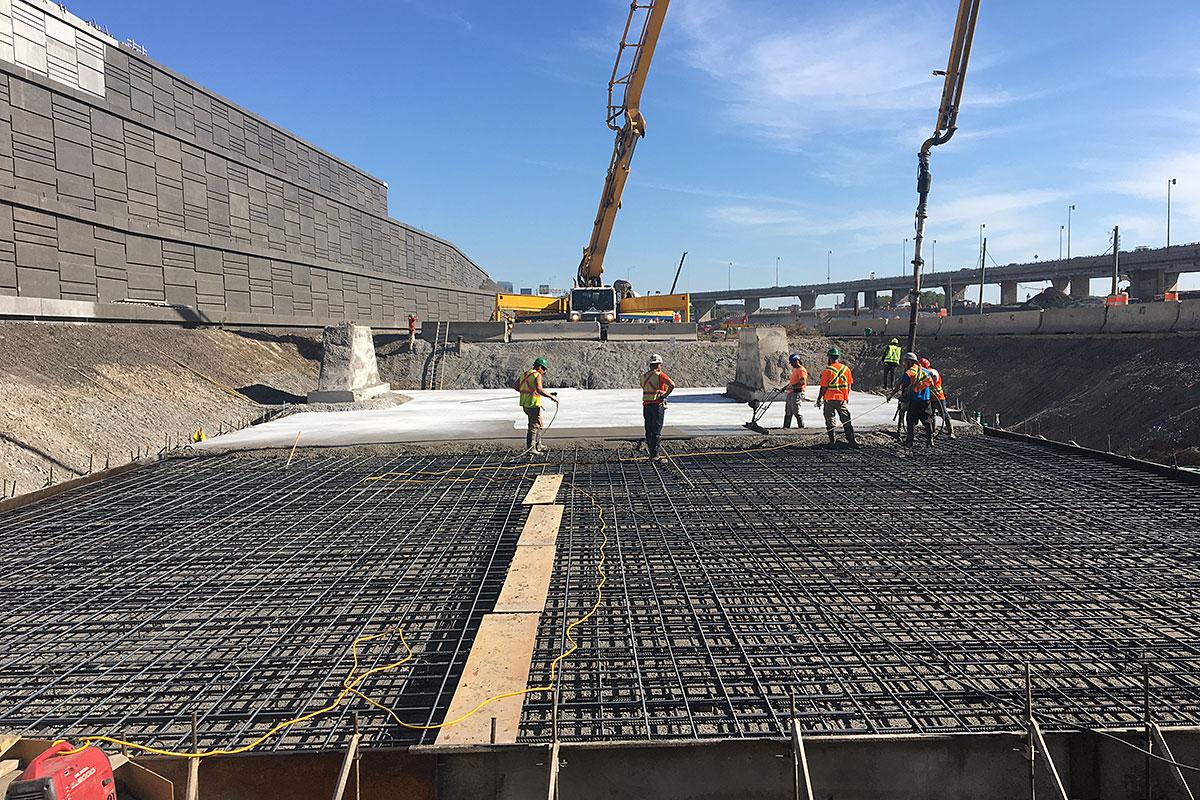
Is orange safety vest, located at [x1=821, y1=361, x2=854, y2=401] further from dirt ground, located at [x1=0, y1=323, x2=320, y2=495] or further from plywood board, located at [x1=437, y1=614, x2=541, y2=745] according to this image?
dirt ground, located at [x1=0, y1=323, x2=320, y2=495]

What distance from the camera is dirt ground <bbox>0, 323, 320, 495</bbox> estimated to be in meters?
9.68

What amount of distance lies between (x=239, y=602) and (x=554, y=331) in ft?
59.9

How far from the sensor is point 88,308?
1495cm

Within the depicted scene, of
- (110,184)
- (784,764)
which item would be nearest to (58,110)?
(110,184)

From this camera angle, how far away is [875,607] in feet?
14.1

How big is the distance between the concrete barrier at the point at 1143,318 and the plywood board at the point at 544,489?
57.1ft

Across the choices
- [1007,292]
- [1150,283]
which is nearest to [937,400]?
[1150,283]

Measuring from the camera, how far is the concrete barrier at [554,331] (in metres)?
22.2

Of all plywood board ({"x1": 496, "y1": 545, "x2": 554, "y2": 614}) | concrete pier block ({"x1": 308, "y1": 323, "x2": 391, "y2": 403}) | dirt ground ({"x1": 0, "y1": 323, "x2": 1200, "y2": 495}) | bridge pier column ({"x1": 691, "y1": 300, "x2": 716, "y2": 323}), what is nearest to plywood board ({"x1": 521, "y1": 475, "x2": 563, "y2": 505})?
plywood board ({"x1": 496, "y1": 545, "x2": 554, "y2": 614})

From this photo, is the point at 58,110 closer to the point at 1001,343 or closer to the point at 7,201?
the point at 7,201

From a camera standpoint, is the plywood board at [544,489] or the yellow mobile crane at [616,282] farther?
the yellow mobile crane at [616,282]

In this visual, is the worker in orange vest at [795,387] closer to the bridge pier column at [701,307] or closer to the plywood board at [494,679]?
the plywood board at [494,679]

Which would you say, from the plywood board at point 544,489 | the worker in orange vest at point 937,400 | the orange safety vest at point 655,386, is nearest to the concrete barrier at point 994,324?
the worker in orange vest at point 937,400

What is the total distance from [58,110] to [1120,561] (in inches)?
793
